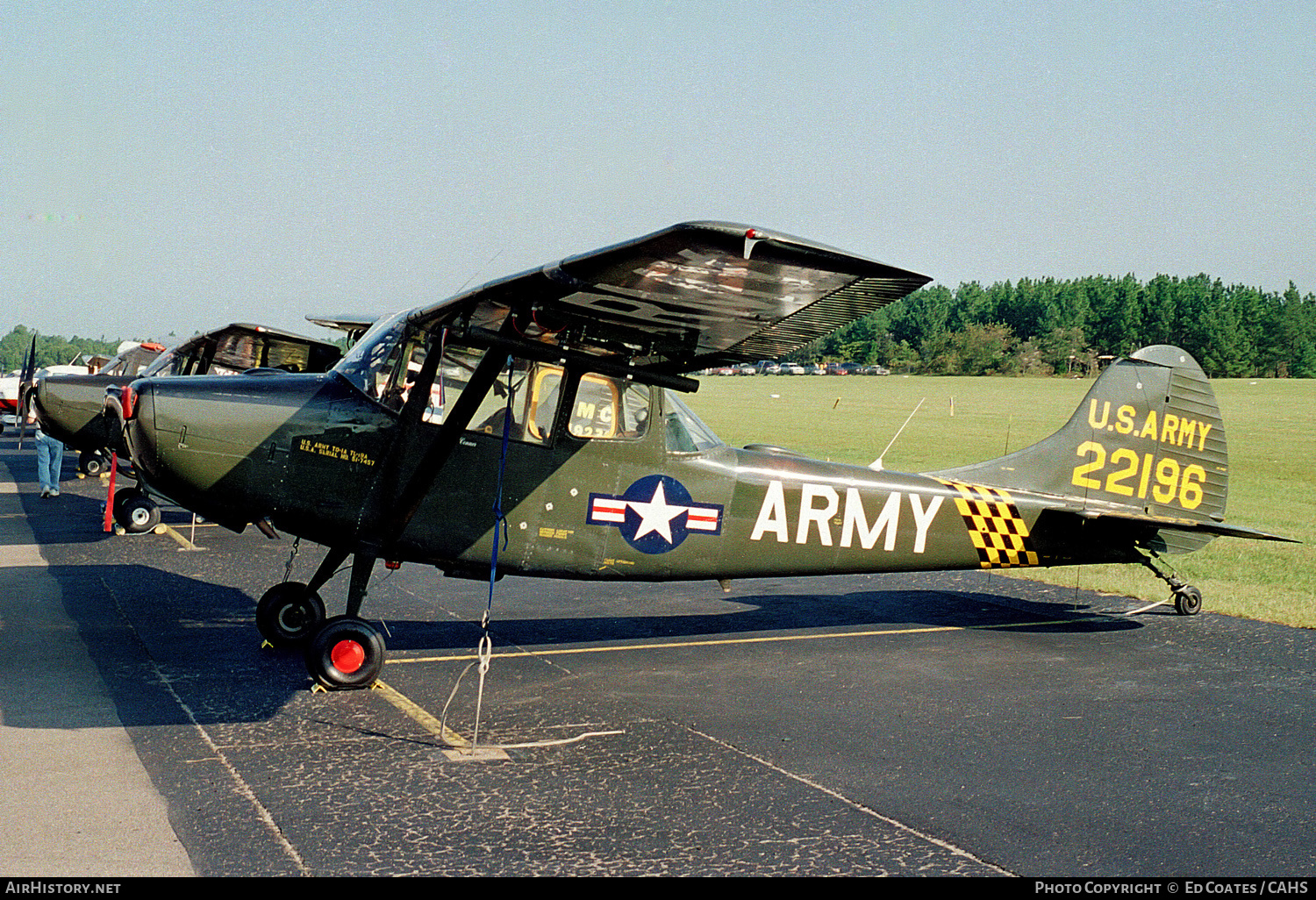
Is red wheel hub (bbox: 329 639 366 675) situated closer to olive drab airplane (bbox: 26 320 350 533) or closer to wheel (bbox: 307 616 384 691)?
wheel (bbox: 307 616 384 691)

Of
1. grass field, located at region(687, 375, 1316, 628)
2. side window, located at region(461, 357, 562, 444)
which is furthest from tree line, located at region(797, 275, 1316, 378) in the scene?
side window, located at region(461, 357, 562, 444)

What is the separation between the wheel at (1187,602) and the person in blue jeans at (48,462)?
57.2 ft

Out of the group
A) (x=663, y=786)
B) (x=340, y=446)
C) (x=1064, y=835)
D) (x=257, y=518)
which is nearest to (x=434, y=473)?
(x=340, y=446)

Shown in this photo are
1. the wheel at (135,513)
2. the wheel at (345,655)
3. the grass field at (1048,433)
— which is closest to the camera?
the wheel at (345,655)

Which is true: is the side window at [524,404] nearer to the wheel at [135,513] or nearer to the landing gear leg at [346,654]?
the landing gear leg at [346,654]

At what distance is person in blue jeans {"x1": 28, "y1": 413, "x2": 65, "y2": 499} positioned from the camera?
18422 millimetres

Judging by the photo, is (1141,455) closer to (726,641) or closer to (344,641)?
(726,641)

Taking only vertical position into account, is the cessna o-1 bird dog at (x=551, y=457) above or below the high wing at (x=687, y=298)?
below

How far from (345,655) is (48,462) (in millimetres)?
14813

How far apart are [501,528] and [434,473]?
2.16 feet

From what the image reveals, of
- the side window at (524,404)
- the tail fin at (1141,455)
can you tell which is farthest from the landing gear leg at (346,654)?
the tail fin at (1141,455)

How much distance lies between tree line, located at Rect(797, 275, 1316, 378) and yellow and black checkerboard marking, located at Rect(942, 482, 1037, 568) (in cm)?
8626

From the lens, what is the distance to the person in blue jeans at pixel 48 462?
1842 cm

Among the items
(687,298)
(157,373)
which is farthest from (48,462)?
(687,298)
